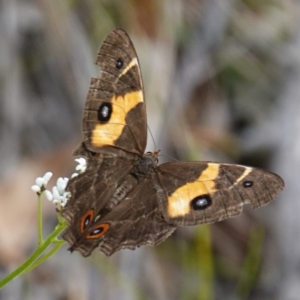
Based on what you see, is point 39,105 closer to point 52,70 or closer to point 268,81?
point 52,70

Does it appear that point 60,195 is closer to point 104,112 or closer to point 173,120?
point 104,112

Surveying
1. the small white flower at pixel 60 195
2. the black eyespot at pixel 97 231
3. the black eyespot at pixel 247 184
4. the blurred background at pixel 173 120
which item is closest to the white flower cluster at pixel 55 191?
the small white flower at pixel 60 195

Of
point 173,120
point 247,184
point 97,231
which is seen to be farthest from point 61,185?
point 173,120

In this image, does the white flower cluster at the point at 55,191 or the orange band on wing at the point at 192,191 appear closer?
the white flower cluster at the point at 55,191

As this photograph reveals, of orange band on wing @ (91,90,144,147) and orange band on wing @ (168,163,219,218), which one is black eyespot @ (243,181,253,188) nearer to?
orange band on wing @ (168,163,219,218)

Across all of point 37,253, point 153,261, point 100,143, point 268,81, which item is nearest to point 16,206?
point 153,261

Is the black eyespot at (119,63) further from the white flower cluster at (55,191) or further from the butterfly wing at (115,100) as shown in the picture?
the white flower cluster at (55,191)

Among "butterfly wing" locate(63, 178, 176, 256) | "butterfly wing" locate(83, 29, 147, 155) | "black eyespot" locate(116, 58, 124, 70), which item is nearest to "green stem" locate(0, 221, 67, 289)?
"butterfly wing" locate(63, 178, 176, 256)
